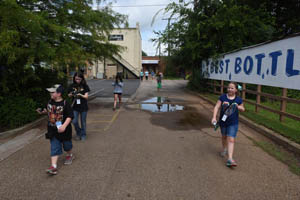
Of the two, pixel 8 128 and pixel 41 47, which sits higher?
pixel 41 47

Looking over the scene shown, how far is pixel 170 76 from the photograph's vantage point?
149ft

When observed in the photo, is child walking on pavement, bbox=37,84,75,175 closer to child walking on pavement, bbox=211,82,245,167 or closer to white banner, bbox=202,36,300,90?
child walking on pavement, bbox=211,82,245,167

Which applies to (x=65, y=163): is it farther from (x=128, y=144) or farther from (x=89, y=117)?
(x=89, y=117)

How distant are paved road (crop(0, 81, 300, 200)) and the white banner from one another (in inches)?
77.0

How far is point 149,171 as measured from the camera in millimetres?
3807

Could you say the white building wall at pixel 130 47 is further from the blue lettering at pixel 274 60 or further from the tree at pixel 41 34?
the blue lettering at pixel 274 60

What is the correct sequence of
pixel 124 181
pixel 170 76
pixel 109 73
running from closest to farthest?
pixel 124 181 → pixel 109 73 → pixel 170 76

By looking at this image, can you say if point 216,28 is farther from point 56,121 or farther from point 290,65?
point 56,121

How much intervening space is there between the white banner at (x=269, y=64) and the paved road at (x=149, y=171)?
6.41 ft

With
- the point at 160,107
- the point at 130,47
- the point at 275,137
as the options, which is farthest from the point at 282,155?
the point at 130,47

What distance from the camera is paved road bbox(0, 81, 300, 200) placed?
316 centimetres

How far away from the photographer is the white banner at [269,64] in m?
5.95

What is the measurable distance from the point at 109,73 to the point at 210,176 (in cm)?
3544

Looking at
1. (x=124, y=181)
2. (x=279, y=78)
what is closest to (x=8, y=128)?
(x=124, y=181)
